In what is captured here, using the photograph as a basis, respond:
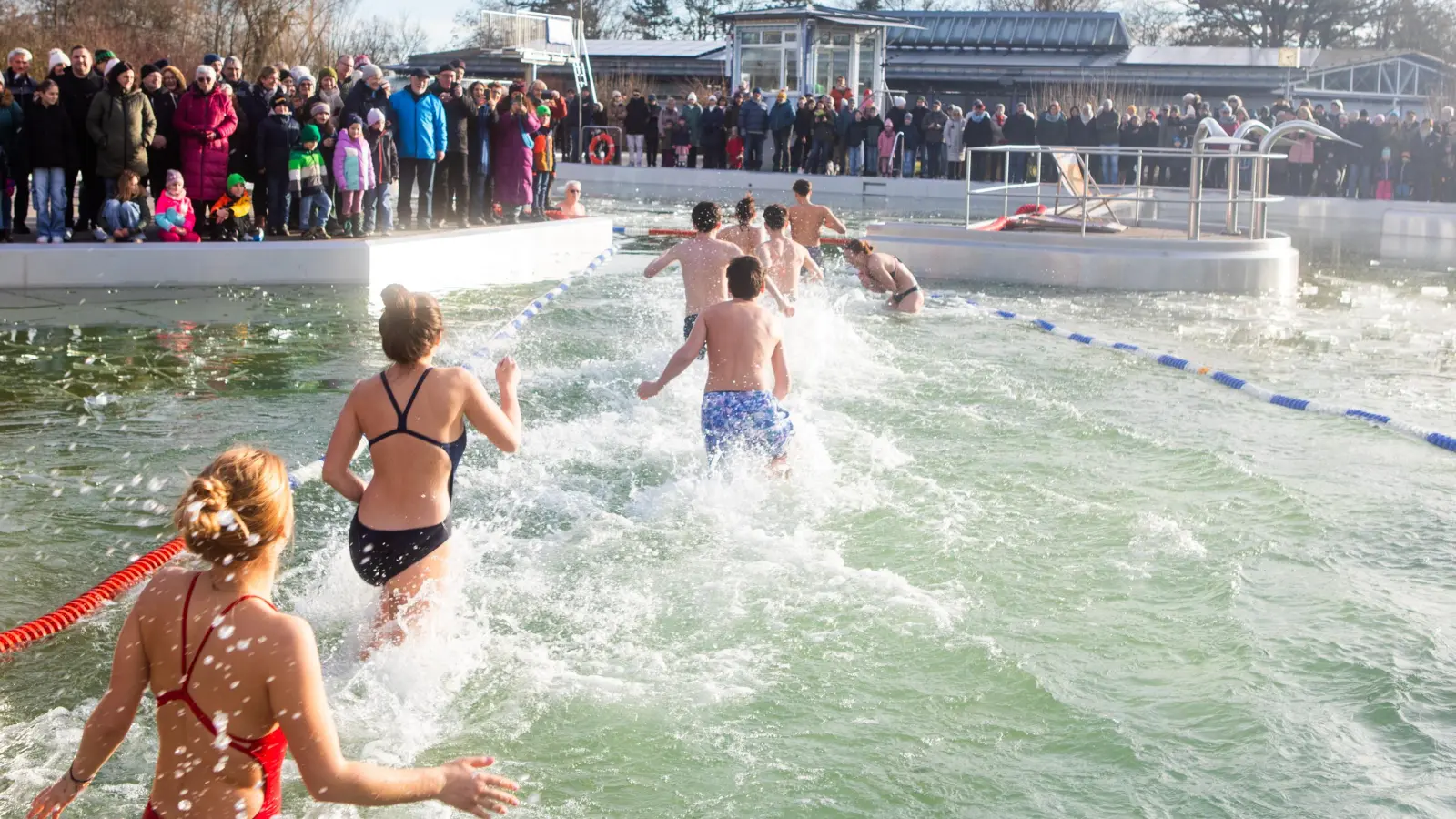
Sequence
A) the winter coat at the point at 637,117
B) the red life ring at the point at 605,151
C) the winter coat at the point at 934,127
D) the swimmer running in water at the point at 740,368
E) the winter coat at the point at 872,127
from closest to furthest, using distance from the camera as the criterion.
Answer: the swimmer running in water at the point at 740,368 < the winter coat at the point at 934,127 < the winter coat at the point at 872,127 < the winter coat at the point at 637,117 < the red life ring at the point at 605,151

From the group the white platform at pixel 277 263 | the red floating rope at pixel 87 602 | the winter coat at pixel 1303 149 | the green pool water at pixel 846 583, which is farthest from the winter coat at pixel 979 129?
the red floating rope at pixel 87 602

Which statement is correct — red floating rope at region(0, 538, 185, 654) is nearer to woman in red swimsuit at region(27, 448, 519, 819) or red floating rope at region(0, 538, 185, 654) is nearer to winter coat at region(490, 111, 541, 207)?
woman in red swimsuit at region(27, 448, 519, 819)

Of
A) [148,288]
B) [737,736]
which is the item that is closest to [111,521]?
[737,736]

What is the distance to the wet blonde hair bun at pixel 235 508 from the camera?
2699mm

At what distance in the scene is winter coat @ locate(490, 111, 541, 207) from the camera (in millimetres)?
16609

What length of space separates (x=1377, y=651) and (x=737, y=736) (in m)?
2.71

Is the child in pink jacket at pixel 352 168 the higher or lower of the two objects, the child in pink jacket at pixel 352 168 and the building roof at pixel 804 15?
the lower

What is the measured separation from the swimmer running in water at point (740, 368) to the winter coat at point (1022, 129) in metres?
20.1

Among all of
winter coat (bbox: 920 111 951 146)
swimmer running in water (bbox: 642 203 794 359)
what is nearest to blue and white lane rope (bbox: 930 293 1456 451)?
swimmer running in water (bbox: 642 203 794 359)

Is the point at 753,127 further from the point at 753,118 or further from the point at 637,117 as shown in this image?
the point at 637,117

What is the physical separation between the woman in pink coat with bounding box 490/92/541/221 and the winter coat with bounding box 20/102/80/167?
518 centimetres

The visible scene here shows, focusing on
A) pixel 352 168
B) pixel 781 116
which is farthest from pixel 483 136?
pixel 781 116

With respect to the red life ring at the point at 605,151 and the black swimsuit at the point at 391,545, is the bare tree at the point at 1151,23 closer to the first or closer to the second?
the red life ring at the point at 605,151

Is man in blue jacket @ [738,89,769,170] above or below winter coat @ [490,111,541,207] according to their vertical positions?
above
